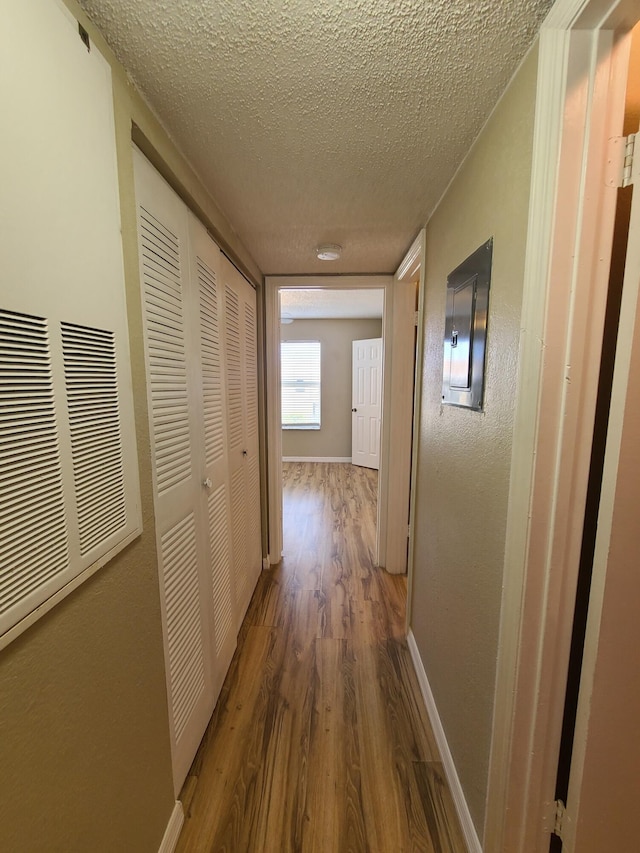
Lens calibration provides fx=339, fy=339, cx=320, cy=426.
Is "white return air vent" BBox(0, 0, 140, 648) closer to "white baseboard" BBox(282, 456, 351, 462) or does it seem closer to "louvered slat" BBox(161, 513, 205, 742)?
"louvered slat" BBox(161, 513, 205, 742)

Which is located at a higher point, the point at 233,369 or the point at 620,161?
the point at 620,161

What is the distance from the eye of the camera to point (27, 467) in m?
0.57

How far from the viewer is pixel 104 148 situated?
75 cm

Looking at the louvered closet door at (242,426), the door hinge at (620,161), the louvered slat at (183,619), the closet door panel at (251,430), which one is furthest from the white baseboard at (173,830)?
the door hinge at (620,161)

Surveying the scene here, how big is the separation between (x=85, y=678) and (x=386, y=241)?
2.06 m

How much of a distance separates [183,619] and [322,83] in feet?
5.32

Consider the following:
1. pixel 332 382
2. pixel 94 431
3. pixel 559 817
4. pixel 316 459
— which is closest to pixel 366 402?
pixel 332 382

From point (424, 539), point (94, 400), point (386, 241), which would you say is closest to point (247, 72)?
point (94, 400)

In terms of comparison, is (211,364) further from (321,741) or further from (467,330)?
(321,741)

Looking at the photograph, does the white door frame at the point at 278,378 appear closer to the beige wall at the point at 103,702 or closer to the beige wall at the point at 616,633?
the beige wall at the point at 103,702

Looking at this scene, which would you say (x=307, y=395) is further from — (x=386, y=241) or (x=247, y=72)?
(x=247, y=72)

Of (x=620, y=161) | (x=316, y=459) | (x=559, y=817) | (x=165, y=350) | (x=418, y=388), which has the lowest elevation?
(x=316, y=459)

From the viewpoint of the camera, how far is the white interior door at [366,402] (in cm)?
504

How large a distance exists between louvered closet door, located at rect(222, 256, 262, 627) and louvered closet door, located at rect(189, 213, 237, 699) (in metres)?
0.12
